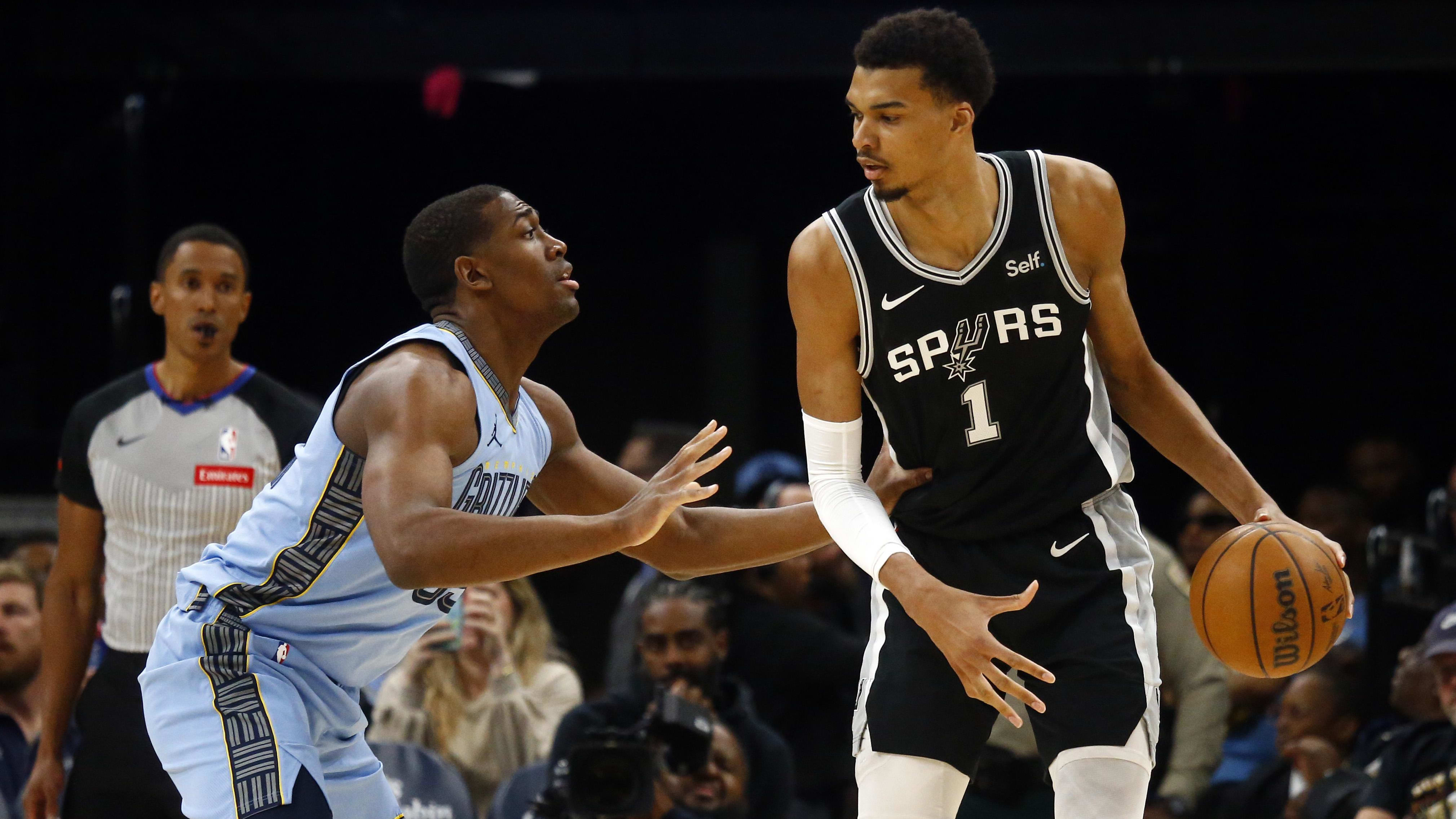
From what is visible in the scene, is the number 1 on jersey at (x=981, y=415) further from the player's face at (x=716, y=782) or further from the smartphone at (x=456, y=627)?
the smartphone at (x=456, y=627)

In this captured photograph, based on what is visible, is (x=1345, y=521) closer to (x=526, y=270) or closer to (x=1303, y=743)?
(x=1303, y=743)

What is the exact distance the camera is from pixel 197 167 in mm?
9039

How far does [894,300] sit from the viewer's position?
3035 mm

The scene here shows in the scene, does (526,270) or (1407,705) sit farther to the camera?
(1407,705)

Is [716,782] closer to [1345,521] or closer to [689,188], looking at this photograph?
[1345,521]

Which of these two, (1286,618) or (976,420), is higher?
(976,420)

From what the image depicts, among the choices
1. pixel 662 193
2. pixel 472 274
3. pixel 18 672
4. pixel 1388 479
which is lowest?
pixel 18 672

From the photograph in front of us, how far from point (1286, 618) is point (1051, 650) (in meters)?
0.42

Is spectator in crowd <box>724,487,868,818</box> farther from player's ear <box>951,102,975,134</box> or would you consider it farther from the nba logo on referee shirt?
player's ear <box>951,102,975,134</box>

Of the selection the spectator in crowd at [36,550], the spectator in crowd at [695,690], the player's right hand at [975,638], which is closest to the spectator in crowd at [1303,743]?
the spectator in crowd at [695,690]

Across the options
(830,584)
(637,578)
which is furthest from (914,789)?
(637,578)

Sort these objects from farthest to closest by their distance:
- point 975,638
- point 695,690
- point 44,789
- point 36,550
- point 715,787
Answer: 1. point 36,550
2. point 695,690
3. point 715,787
4. point 44,789
5. point 975,638

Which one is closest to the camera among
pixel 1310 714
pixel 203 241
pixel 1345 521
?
pixel 203 241

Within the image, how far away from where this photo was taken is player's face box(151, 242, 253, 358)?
4547mm
